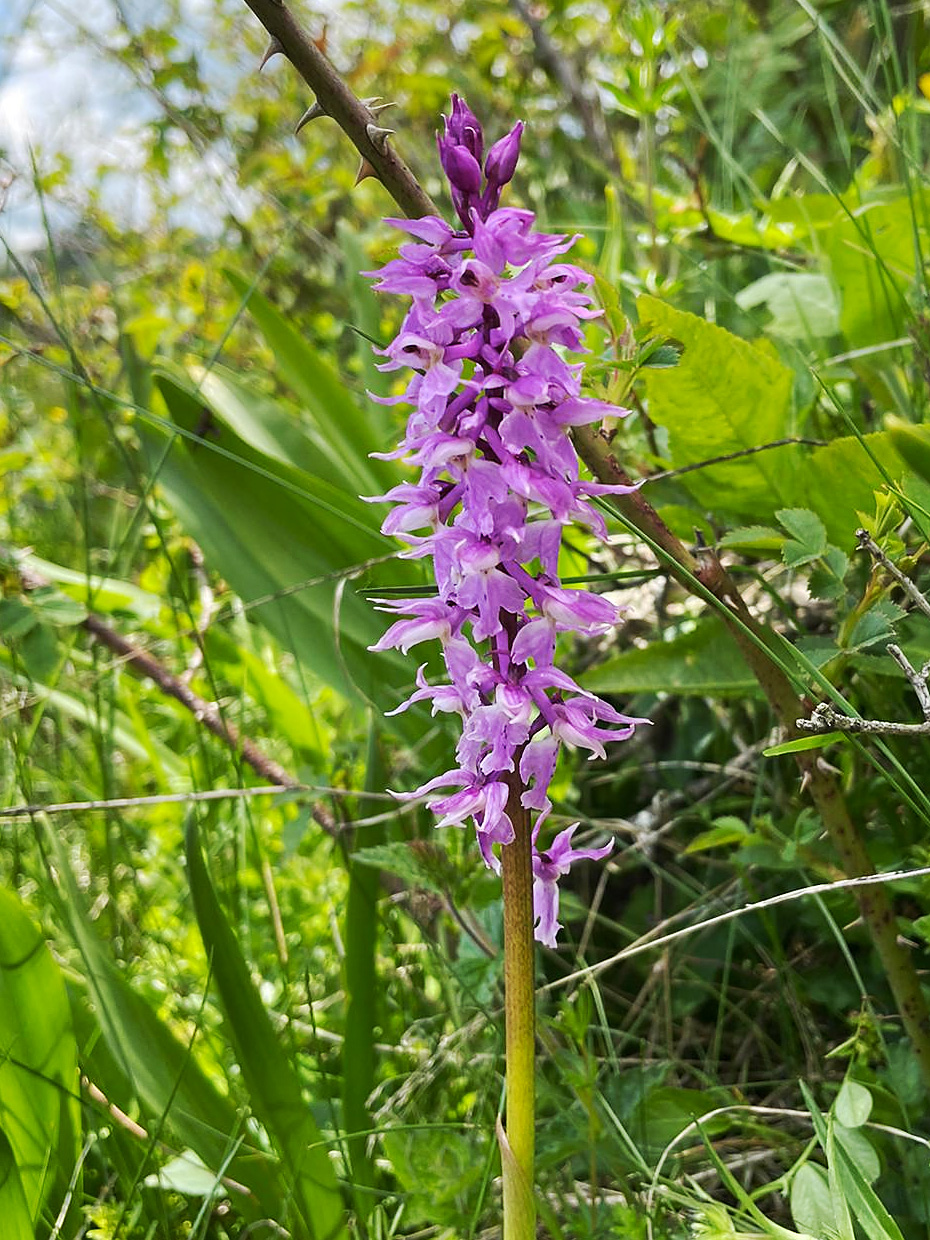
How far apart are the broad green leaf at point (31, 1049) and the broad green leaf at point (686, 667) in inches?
22.8

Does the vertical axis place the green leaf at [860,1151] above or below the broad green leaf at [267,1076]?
below

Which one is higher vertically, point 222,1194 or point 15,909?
point 15,909

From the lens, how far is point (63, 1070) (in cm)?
100

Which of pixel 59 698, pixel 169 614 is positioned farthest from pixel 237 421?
pixel 59 698

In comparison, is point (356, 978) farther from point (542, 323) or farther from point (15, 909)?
point (542, 323)

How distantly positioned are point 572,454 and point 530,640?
0.12 metres

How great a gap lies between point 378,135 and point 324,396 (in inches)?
40.0

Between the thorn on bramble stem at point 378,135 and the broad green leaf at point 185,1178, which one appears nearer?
the thorn on bramble stem at point 378,135

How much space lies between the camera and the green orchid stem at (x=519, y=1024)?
29.3 inches

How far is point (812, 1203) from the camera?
84 centimetres

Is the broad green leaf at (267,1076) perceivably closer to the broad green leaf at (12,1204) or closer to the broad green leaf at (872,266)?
the broad green leaf at (12,1204)

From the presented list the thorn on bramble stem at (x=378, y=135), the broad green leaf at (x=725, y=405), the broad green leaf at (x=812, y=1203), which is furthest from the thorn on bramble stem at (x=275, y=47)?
the broad green leaf at (x=812, y=1203)

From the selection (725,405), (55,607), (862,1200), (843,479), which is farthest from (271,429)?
(862,1200)

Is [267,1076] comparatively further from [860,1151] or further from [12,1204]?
[860,1151]
